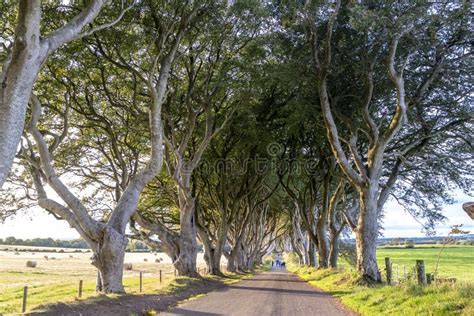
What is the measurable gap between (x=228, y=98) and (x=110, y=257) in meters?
13.9

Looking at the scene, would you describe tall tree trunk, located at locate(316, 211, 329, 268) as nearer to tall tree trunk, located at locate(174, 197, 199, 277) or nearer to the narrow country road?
tall tree trunk, located at locate(174, 197, 199, 277)

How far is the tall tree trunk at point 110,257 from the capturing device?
532 inches

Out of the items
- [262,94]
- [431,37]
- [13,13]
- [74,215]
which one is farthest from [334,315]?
[262,94]

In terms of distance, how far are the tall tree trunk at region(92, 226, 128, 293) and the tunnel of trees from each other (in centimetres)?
5

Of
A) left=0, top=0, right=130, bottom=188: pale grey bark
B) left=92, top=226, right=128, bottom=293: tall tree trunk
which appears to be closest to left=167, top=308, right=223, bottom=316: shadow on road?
left=92, top=226, right=128, bottom=293: tall tree trunk

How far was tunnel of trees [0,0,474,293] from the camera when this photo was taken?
546 inches

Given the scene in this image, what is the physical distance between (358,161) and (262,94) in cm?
945

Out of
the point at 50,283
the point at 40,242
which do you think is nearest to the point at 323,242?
the point at 50,283

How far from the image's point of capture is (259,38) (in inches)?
751

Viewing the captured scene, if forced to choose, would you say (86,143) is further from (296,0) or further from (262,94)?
(296,0)

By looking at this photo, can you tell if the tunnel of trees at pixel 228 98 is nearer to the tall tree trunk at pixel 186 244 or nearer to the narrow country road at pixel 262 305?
the tall tree trunk at pixel 186 244

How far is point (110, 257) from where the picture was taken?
44.5ft

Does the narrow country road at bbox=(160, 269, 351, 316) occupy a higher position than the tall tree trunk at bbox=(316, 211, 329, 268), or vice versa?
the tall tree trunk at bbox=(316, 211, 329, 268)

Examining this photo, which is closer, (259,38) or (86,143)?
(259,38)
